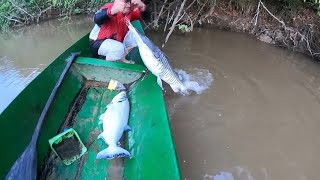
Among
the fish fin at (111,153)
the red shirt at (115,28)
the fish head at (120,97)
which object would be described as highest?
the red shirt at (115,28)

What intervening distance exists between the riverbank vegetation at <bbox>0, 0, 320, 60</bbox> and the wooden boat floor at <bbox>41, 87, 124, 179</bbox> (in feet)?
7.40

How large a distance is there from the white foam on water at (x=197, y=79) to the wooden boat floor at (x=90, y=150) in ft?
4.16

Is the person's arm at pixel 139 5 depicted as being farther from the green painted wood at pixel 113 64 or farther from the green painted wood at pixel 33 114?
the green painted wood at pixel 33 114

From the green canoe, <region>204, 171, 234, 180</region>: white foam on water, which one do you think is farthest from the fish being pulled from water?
<region>204, 171, 234, 180</region>: white foam on water

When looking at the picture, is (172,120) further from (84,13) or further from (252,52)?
(84,13)

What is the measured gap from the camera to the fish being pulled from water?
316cm

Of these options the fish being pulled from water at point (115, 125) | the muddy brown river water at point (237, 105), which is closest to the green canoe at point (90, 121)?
the fish being pulled from water at point (115, 125)

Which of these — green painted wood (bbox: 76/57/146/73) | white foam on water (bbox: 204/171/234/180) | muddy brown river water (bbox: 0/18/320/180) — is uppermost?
green painted wood (bbox: 76/57/146/73)

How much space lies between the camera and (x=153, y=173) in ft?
8.91

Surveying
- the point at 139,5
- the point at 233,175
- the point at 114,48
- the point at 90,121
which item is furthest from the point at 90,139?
the point at 139,5

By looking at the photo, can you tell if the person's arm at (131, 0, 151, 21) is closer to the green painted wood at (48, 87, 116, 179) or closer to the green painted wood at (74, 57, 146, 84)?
the green painted wood at (74, 57, 146, 84)

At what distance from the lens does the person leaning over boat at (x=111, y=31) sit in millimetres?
4332

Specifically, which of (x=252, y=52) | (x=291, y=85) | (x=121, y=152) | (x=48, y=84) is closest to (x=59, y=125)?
(x=48, y=84)

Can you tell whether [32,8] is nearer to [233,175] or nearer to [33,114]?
[33,114]
